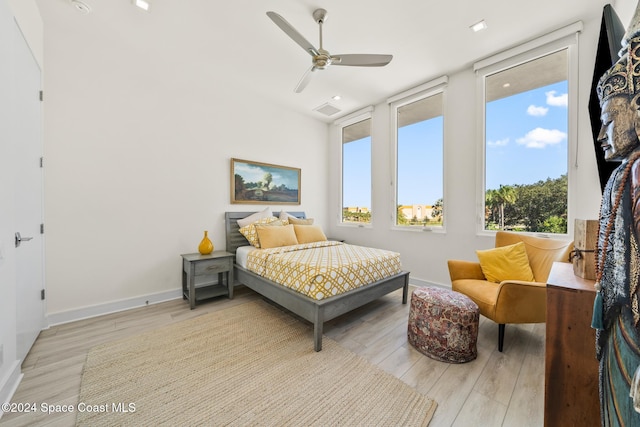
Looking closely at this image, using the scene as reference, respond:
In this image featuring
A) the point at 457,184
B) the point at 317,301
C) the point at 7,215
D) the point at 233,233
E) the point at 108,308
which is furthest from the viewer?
the point at 233,233

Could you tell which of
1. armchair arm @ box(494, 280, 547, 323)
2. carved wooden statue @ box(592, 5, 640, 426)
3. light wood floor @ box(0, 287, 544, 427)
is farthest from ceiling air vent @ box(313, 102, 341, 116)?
carved wooden statue @ box(592, 5, 640, 426)

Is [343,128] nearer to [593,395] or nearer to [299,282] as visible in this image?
[299,282]

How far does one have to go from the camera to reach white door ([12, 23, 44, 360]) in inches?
69.6

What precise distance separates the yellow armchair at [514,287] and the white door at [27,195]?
3.62 metres

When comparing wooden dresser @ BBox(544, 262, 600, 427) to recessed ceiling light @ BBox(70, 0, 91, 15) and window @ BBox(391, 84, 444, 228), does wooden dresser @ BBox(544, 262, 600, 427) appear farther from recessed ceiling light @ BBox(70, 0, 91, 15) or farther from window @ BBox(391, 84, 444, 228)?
recessed ceiling light @ BBox(70, 0, 91, 15)

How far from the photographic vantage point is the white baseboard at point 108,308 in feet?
7.99

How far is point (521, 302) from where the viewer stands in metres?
1.88

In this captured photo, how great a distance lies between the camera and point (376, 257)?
276 cm

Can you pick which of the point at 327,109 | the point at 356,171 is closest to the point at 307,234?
the point at 356,171

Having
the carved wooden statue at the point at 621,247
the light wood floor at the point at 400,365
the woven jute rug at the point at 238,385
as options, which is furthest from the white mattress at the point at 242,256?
the carved wooden statue at the point at 621,247

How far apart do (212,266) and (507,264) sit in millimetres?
3281

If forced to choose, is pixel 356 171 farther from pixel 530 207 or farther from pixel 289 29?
pixel 289 29

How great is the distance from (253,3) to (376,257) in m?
2.80

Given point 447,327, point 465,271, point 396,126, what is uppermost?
point 396,126
